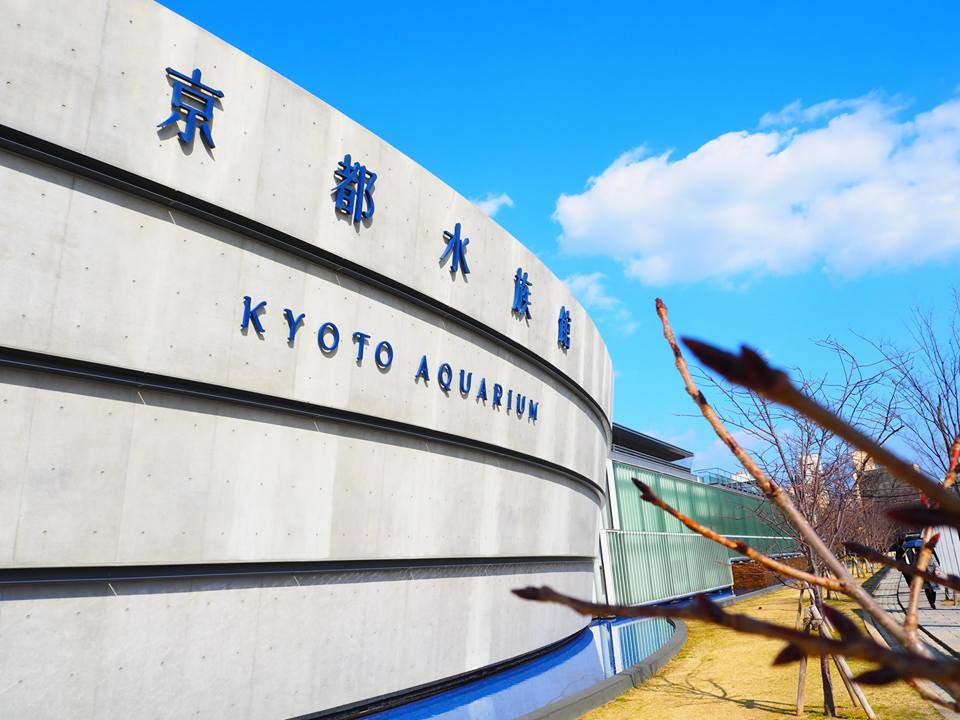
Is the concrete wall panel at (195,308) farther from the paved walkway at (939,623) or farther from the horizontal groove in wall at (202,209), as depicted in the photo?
the paved walkway at (939,623)

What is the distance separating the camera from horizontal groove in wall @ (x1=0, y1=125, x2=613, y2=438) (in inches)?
243

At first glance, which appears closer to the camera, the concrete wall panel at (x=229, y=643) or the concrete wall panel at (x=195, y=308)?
the concrete wall panel at (x=229, y=643)

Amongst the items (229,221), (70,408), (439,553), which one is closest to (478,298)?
(439,553)

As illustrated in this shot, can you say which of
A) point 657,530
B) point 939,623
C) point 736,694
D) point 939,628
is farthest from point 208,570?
point 657,530

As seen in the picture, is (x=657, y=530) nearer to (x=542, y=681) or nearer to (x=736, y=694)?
(x=542, y=681)

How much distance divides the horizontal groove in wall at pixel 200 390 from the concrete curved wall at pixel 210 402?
0.09 ft

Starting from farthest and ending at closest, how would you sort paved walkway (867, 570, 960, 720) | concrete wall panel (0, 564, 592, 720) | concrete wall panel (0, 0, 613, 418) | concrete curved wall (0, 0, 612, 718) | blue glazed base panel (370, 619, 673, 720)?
paved walkway (867, 570, 960, 720), blue glazed base panel (370, 619, 673, 720), concrete wall panel (0, 0, 613, 418), concrete curved wall (0, 0, 612, 718), concrete wall panel (0, 564, 592, 720)

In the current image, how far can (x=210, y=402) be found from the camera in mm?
7309

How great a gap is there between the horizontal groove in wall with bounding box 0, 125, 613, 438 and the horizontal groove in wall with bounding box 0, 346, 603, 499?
1.64m

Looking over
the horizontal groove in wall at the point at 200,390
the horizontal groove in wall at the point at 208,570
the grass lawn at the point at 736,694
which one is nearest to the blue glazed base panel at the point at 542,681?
the grass lawn at the point at 736,694

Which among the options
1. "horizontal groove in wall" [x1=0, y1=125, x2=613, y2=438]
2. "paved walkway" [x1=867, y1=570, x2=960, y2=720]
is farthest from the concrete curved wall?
"paved walkway" [x1=867, y1=570, x2=960, y2=720]

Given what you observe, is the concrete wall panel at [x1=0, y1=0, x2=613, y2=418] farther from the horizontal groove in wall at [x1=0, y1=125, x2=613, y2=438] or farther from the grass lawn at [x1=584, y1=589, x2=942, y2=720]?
the grass lawn at [x1=584, y1=589, x2=942, y2=720]

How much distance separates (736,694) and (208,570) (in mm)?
7319

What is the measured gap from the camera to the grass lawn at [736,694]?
29.5 ft
